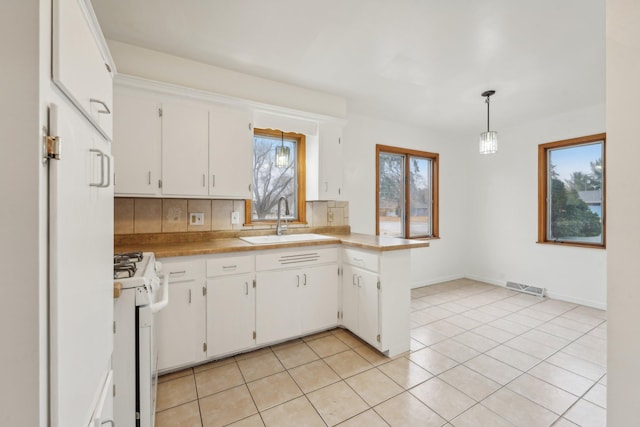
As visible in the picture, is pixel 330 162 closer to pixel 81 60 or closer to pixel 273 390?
pixel 273 390

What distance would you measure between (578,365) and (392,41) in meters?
2.91

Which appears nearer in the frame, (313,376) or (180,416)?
(180,416)

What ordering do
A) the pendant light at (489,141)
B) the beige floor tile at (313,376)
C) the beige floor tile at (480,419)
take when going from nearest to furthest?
the beige floor tile at (480,419) < the beige floor tile at (313,376) < the pendant light at (489,141)

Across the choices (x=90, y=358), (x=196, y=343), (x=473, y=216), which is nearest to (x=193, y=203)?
(x=196, y=343)

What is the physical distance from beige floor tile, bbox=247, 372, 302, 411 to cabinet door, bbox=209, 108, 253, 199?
4.96 ft

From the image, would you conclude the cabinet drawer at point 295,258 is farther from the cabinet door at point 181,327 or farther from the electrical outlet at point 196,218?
the electrical outlet at point 196,218

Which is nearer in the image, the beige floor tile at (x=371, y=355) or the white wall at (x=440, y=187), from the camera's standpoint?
the beige floor tile at (x=371, y=355)

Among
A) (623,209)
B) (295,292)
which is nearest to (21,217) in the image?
(623,209)

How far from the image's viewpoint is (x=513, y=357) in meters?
2.30

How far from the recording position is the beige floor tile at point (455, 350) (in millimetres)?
2303

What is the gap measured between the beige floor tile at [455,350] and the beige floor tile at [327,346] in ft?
2.69

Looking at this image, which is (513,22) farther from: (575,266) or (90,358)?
(575,266)

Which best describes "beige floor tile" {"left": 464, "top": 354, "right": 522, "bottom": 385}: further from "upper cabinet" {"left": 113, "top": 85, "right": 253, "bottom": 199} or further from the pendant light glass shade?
"upper cabinet" {"left": 113, "top": 85, "right": 253, "bottom": 199}

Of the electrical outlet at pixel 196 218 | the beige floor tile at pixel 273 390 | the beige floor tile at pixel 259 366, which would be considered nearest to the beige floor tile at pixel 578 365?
the beige floor tile at pixel 273 390
